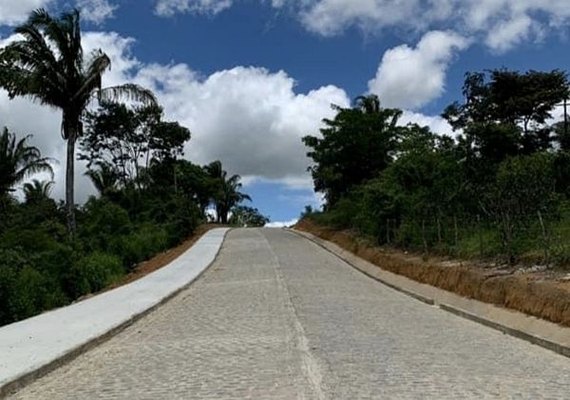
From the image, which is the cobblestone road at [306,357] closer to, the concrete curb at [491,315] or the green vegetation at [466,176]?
the concrete curb at [491,315]

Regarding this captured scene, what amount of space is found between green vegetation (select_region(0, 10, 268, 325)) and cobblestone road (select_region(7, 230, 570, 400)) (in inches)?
231

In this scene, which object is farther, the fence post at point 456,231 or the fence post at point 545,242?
the fence post at point 456,231

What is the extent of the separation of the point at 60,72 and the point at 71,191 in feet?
16.4

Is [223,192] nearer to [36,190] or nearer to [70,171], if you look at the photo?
[36,190]

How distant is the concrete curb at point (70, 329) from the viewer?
9055 mm

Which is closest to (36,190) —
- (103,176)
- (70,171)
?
(103,176)

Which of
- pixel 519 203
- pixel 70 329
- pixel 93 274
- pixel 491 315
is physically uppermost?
pixel 519 203

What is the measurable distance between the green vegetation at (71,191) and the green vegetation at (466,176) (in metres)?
10.8

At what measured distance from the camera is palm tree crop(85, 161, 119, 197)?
204ft

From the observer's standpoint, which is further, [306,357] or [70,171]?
[70,171]

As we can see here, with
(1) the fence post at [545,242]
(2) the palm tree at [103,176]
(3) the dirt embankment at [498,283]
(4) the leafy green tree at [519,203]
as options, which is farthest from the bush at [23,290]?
(2) the palm tree at [103,176]

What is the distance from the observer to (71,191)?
30.7 metres

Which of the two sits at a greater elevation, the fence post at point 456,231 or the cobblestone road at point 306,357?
the fence post at point 456,231

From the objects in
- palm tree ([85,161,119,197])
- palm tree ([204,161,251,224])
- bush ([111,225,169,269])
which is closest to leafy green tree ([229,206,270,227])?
palm tree ([204,161,251,224])
